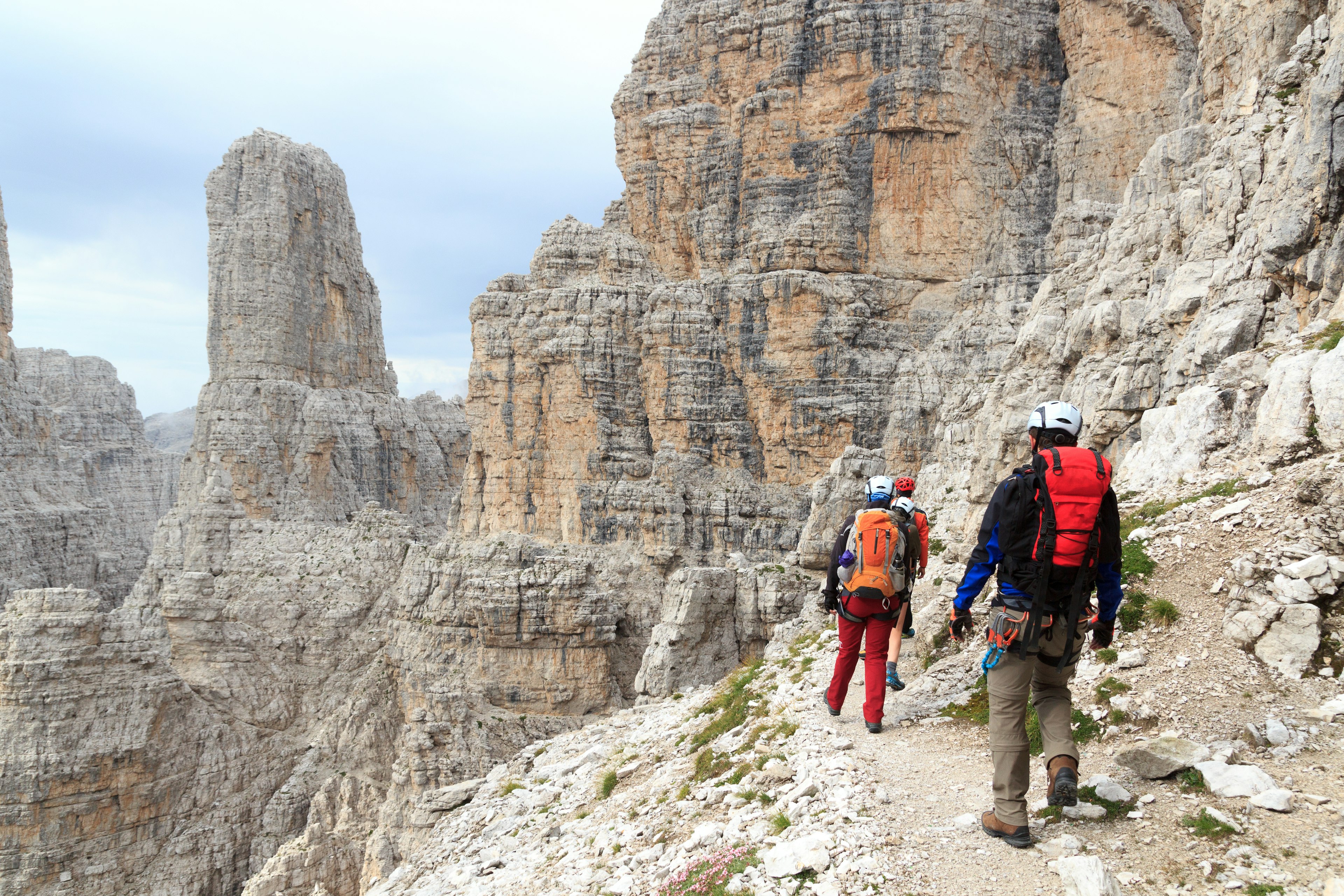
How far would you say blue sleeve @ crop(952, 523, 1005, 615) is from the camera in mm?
5645

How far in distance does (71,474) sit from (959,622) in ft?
196

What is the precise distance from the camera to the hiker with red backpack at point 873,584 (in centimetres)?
769

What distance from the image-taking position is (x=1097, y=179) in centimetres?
3209

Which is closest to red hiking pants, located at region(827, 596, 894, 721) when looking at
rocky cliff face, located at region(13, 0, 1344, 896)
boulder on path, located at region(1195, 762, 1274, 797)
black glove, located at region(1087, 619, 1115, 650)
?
black glove, located at region(1087, 619, 1115, 650)

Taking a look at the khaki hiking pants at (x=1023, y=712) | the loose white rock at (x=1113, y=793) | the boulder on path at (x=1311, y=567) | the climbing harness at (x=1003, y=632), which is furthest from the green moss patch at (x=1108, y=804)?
the boulder on path at (x=1311, y=567)

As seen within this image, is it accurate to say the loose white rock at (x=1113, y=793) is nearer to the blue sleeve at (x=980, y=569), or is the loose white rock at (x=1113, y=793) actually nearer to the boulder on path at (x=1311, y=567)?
the blue sleeve at (x=980, y=569)

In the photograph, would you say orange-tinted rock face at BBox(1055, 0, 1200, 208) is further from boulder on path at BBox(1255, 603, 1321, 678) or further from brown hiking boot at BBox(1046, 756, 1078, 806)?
brown hiking boot at BBox(1046, 756, 1078, 806)

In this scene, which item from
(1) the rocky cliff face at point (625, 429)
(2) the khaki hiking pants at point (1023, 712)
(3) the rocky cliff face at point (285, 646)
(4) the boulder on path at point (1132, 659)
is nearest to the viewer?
(2) the khaki hiking pants at point (1023, 712)

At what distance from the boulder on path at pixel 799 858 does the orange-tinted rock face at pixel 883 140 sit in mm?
29677

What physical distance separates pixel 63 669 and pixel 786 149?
30.1 m

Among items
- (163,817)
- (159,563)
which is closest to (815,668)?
(163,817)

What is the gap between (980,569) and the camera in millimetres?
5723

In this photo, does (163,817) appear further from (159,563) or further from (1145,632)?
(1145,632)

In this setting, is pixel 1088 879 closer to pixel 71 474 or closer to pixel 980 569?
pixel 980 569
